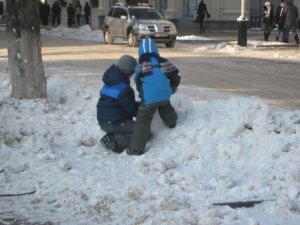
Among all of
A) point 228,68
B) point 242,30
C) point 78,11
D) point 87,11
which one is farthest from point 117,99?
point 78,11

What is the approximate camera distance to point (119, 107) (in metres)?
7.82

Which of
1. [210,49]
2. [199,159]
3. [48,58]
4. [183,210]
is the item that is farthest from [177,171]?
[210,49]

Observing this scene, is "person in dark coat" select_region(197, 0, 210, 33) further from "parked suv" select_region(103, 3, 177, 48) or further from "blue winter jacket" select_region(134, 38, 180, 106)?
"blue winter jacket" select_region(134, 38, 180, 106)

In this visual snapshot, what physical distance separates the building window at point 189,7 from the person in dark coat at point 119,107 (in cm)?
3335

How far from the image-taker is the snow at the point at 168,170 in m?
5.66

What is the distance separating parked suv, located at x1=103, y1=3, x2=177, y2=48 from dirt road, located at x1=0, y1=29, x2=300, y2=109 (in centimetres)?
89

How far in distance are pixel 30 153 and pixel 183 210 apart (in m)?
2.58

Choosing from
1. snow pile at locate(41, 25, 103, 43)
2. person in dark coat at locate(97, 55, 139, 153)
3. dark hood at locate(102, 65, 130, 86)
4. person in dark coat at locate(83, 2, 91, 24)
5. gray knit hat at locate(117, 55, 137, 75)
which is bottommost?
snow pile at locate(41, 25, 103, 43)

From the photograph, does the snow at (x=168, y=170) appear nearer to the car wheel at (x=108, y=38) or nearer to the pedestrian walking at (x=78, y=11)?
the car wheel at (x=108, y=38)

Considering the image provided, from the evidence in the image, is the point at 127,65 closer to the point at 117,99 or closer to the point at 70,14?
the point at 117,99

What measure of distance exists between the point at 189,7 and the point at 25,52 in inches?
1262

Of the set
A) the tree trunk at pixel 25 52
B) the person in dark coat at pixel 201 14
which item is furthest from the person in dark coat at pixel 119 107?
the person in dark coat at pixel 201 14

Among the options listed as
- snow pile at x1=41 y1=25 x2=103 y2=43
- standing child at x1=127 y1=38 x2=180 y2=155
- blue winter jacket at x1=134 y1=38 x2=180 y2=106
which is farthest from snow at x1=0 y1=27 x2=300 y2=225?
snow pile at x1=41 y1=25 x2=103 y2=43

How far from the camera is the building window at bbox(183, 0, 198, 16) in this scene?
133 feet
